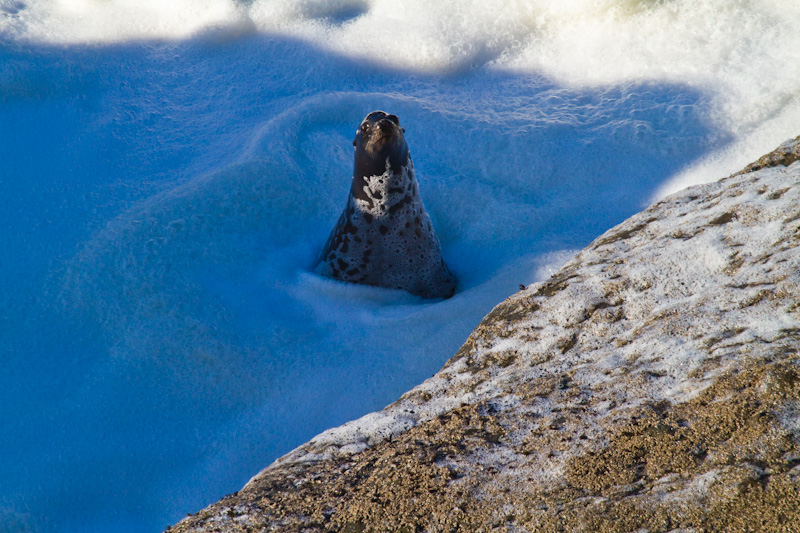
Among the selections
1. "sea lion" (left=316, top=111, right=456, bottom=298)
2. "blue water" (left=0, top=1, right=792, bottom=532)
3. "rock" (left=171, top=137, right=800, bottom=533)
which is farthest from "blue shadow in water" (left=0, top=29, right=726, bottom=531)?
"rock" (left=171, top=137, right=800, bottom=533)

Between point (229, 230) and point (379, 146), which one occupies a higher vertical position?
point (229, 230)

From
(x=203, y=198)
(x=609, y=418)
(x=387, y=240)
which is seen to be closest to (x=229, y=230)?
(x=203, y=198)

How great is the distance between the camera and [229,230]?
2.12 metres

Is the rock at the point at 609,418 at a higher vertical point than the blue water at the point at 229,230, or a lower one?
lower

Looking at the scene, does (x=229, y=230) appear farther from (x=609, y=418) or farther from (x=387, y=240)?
(x=609, y=418)

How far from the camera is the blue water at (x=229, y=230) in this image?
154cm

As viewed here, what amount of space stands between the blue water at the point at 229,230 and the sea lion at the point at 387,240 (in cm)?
8

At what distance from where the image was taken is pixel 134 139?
2.47 meters

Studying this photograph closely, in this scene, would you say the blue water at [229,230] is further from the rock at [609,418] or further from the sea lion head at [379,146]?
the rock at [609,418]

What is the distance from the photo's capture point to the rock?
725 millimetres

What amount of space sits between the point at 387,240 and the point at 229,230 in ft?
1.92

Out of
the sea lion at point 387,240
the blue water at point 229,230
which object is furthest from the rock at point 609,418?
the sea lion at point 387,240

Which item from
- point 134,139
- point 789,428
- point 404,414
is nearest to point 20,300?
point 134,139

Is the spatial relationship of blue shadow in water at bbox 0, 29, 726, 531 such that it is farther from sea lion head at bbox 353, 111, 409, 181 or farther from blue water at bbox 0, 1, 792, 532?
sea lion head at bbox 353, 111, 409, 181
